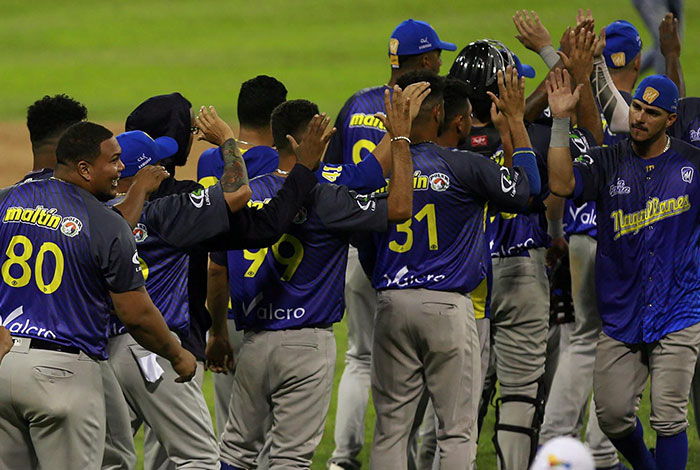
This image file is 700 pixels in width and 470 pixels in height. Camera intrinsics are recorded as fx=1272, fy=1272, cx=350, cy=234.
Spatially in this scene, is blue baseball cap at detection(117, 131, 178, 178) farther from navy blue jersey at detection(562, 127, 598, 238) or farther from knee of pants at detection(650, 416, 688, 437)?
knee of pants at detection(650, 416, 688, 437)

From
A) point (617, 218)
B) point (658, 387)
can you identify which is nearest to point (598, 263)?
point (617, 218)

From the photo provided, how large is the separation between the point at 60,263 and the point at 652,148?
2919 mm

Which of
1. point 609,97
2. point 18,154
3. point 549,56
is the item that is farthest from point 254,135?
point 18,154

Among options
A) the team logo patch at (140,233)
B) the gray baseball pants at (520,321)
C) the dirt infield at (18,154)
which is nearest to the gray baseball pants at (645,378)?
the gray baseball pants at (520,321)

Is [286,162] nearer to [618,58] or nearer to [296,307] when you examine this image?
[296,307]

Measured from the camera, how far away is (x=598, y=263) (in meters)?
6.25

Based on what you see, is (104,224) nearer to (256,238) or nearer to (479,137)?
(256,238)

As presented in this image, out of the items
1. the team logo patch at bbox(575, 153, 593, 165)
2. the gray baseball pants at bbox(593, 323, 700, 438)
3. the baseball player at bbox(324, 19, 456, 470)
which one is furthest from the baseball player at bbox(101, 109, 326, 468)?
the gray baseball pants at bbox(593, 323, 700, 438)

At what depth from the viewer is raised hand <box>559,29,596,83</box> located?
240 inches

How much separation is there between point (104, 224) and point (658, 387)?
2731mm

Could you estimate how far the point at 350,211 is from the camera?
5.39m

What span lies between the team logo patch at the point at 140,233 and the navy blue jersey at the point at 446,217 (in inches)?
42.3

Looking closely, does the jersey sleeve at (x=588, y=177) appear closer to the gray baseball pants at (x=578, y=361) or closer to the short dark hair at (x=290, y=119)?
the gray baseball pants at (x=578, y=361)

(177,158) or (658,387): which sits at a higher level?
(177,158)
